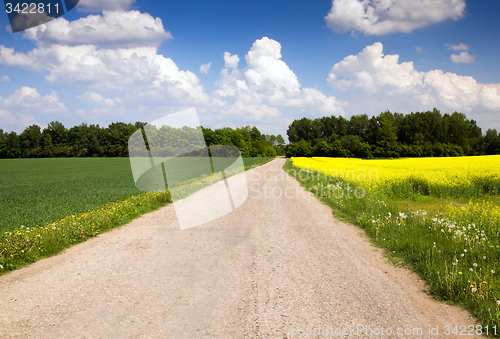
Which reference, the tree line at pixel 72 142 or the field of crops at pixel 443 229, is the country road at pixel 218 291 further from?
the tree line at pixel 72 142

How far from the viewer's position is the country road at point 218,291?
11.9 ft

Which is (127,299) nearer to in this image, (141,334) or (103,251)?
(141,334)

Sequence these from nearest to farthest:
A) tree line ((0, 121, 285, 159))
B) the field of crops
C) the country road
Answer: the country road < the field of crops < tree line ((0, 121, 285, 159))

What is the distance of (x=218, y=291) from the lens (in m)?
4.61

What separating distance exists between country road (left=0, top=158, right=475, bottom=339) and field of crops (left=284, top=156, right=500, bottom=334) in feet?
1.29

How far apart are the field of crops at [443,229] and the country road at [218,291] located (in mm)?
393

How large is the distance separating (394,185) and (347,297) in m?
11.9

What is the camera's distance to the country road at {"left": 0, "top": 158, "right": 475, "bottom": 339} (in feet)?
11.9

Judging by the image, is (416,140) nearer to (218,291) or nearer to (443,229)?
(443,229)

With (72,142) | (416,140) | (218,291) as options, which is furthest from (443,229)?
(72,142)

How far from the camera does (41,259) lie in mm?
6223

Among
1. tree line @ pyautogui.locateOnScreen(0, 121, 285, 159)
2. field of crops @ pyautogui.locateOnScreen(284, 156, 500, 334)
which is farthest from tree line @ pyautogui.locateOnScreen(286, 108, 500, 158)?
field of crops @ pyautogui.locateOnScreen(284, 156, 500, 334)

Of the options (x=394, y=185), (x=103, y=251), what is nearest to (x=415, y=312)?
(x=103, y=251)

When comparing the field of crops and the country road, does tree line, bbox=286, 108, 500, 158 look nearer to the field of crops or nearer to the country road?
the field of crops
